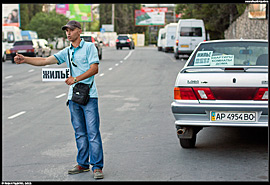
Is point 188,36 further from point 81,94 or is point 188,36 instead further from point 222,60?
point 81,94

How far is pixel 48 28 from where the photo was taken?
240 ft

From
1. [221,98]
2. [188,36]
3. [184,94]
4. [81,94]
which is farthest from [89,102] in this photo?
[188,36]

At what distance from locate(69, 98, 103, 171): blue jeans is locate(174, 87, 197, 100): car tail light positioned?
1401 millimetres

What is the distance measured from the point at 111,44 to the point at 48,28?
101 feet

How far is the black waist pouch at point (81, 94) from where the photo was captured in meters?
6.05

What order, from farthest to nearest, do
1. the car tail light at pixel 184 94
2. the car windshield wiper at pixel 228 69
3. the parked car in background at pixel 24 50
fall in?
the parked car in background at pixel 24 50, the car tail light at pixel 184 94, the car windshield wiper at pixel 228 69

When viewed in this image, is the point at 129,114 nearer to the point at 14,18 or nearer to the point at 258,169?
the point at 258,169

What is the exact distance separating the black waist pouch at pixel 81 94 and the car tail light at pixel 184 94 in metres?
1.52

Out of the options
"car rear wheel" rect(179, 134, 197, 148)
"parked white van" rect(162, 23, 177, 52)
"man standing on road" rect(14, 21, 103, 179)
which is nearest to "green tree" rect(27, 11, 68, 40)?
"parked white van" rect(162, 23, 177, 52)

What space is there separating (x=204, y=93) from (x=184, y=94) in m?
0.27

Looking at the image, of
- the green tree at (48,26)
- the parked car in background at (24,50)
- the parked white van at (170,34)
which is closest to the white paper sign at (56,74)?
the parked car in background at (24,50)

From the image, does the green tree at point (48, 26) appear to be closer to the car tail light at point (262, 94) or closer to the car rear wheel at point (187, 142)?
the car rear wheel at point (187, 142)

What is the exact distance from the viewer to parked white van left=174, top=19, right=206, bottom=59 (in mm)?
35250

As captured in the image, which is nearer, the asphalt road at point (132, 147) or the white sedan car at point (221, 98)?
the asphalt road at point (132, 147)
